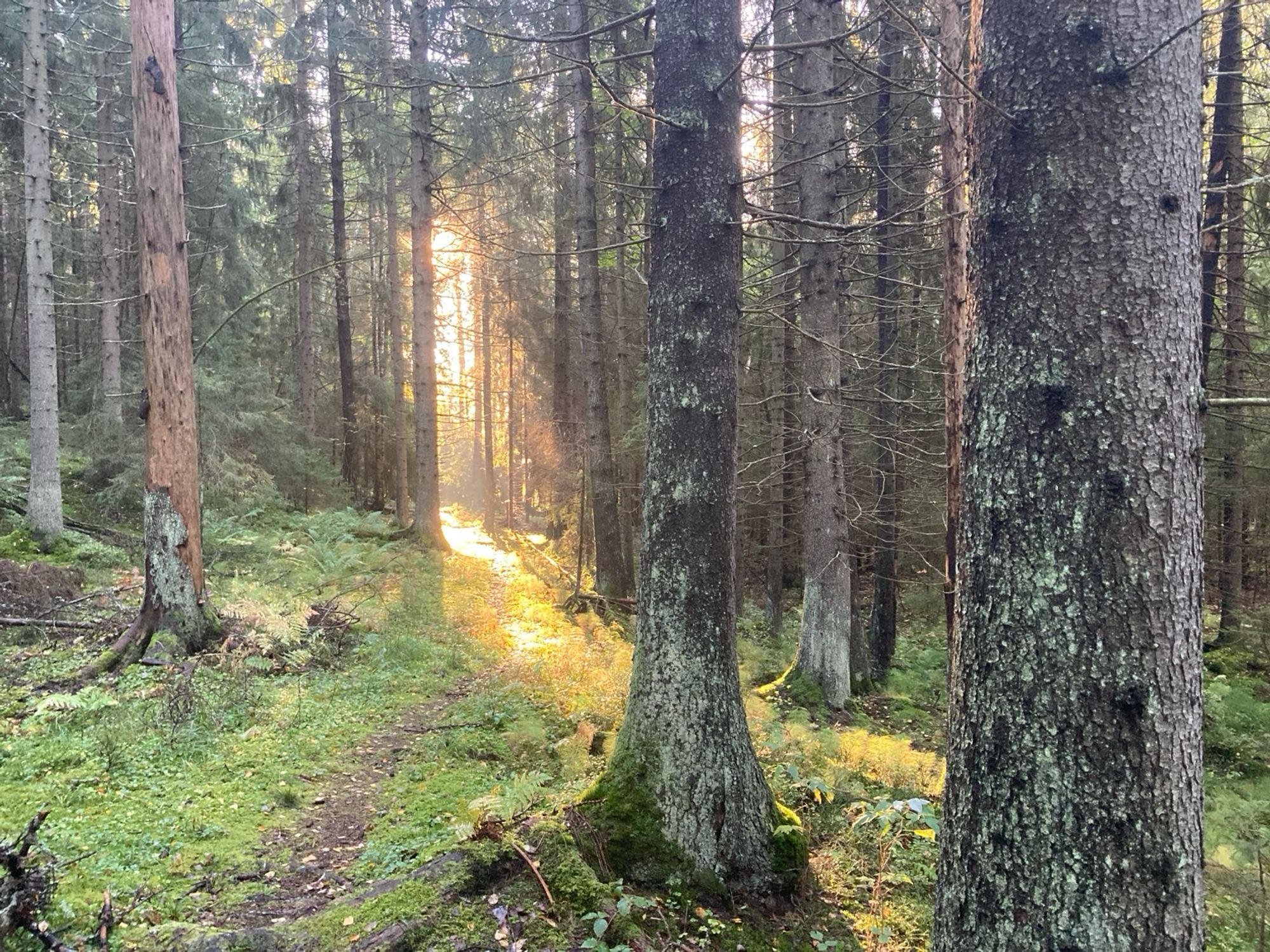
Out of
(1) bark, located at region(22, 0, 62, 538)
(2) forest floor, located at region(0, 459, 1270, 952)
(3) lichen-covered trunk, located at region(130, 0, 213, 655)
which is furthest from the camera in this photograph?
(1) bark, located at region(22, 0, 62, 538)

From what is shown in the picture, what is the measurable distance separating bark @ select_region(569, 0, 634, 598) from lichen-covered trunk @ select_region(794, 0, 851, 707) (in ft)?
11.9

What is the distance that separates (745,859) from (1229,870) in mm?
4123

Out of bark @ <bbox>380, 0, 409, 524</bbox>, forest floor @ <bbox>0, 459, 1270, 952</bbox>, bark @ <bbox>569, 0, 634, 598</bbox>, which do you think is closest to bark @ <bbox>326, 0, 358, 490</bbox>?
bark @ <bbox>380, 0, 409, 524</bbox>

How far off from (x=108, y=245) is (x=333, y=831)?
1768cm

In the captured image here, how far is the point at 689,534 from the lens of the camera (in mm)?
3957

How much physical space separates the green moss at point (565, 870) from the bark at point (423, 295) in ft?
40.1

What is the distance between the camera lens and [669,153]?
4.02m

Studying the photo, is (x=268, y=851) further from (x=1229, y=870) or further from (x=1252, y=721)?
(x=1252, y=721)

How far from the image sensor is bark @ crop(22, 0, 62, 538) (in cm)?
1152

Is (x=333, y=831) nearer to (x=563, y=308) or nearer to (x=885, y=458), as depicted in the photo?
(x=885, y=458)

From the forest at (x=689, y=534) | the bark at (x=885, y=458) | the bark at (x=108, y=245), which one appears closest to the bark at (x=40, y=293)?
the forest at (x=689, y=534)

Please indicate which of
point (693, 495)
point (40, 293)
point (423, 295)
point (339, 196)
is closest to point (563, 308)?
point (423, 295)

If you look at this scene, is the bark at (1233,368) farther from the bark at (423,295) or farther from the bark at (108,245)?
the bark at (108,245)

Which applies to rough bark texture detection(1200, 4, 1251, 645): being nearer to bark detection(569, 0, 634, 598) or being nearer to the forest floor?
the forest floor
